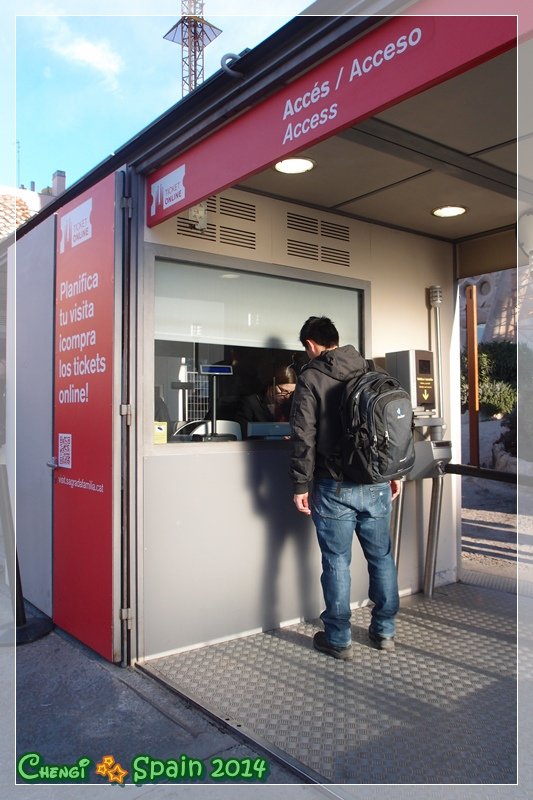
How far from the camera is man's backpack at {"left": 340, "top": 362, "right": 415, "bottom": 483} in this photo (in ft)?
11.1

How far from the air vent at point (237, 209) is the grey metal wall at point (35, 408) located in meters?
1.25

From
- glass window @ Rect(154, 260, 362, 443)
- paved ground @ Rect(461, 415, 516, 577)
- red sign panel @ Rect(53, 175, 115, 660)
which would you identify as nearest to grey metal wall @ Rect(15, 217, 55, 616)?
red sign panel @ Rect(53, 175, 115, 660)

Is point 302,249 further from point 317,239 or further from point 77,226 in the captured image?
point 77,226

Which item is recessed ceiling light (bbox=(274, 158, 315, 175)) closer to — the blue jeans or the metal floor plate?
the blue jeans

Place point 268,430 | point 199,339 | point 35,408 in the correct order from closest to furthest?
1. point 199,339
2. point 268,430
3. point 35,408

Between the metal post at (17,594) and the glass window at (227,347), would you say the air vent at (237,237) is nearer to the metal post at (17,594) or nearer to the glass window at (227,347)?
the glass window at (227,347)

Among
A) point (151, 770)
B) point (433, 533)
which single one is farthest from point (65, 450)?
point (433, 533)

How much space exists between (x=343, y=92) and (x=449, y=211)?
243 centimetres

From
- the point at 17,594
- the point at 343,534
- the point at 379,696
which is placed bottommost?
the point at 379,696

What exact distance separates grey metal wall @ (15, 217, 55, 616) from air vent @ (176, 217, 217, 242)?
1109mm

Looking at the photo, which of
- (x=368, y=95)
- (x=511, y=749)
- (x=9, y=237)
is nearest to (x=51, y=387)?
(x=9, y=237)

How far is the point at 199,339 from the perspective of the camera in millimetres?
3996

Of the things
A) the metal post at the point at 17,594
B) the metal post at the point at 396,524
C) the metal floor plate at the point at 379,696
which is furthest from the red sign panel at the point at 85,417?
the metal post at the point at 396,524

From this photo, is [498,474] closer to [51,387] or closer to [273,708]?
[273,708]
